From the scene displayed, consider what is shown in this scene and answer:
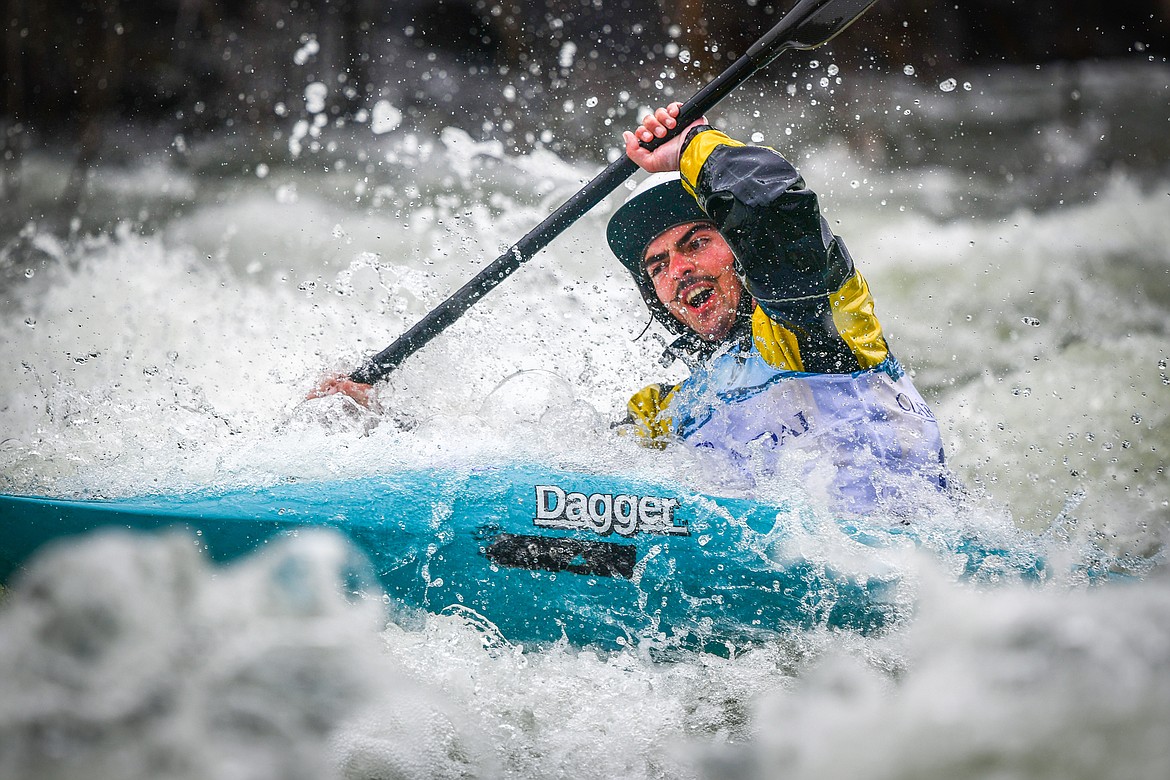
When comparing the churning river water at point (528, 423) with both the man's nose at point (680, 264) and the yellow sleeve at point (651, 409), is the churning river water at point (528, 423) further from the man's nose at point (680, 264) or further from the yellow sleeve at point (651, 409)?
the man's nose at point (680, 264)

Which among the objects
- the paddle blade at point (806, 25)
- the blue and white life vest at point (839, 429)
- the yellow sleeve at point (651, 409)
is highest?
the paddle blade at point (806, 25)

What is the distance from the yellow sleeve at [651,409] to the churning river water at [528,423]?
71 mm

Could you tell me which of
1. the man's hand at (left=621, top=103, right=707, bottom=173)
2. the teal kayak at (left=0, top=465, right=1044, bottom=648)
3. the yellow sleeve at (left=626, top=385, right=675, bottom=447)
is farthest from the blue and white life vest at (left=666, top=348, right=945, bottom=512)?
the man's hand at (left=621, top=103, right=707, bottom=173)

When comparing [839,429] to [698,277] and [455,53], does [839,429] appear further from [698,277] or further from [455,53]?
[455,53]

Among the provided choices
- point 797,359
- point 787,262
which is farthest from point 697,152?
point 797,359

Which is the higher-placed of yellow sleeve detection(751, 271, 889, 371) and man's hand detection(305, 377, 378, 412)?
man's hand detection(305, 377, 378, 412)

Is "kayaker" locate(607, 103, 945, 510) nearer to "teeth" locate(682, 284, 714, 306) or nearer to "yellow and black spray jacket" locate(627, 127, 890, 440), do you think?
"yellow and black spray jacket" locate(627, 127, 890, 440)

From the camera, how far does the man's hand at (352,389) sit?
2111mm

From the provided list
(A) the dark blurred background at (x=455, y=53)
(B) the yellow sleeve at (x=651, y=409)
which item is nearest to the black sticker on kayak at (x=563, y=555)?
(B) the yellow sleeve at (x=651, y=409)

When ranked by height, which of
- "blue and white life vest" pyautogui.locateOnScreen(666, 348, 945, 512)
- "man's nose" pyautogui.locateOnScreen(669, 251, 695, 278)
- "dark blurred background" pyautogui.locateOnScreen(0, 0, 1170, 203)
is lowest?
"blue and white life vest" pyautogui.locateOnScreen(666, 348, 945, 512)

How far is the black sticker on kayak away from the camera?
1.39 m

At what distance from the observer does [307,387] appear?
2166 mm

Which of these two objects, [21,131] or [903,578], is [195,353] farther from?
[903,578]

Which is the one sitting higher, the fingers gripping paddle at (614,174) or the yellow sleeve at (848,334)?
the fingers gripping paddle at (614,174)
